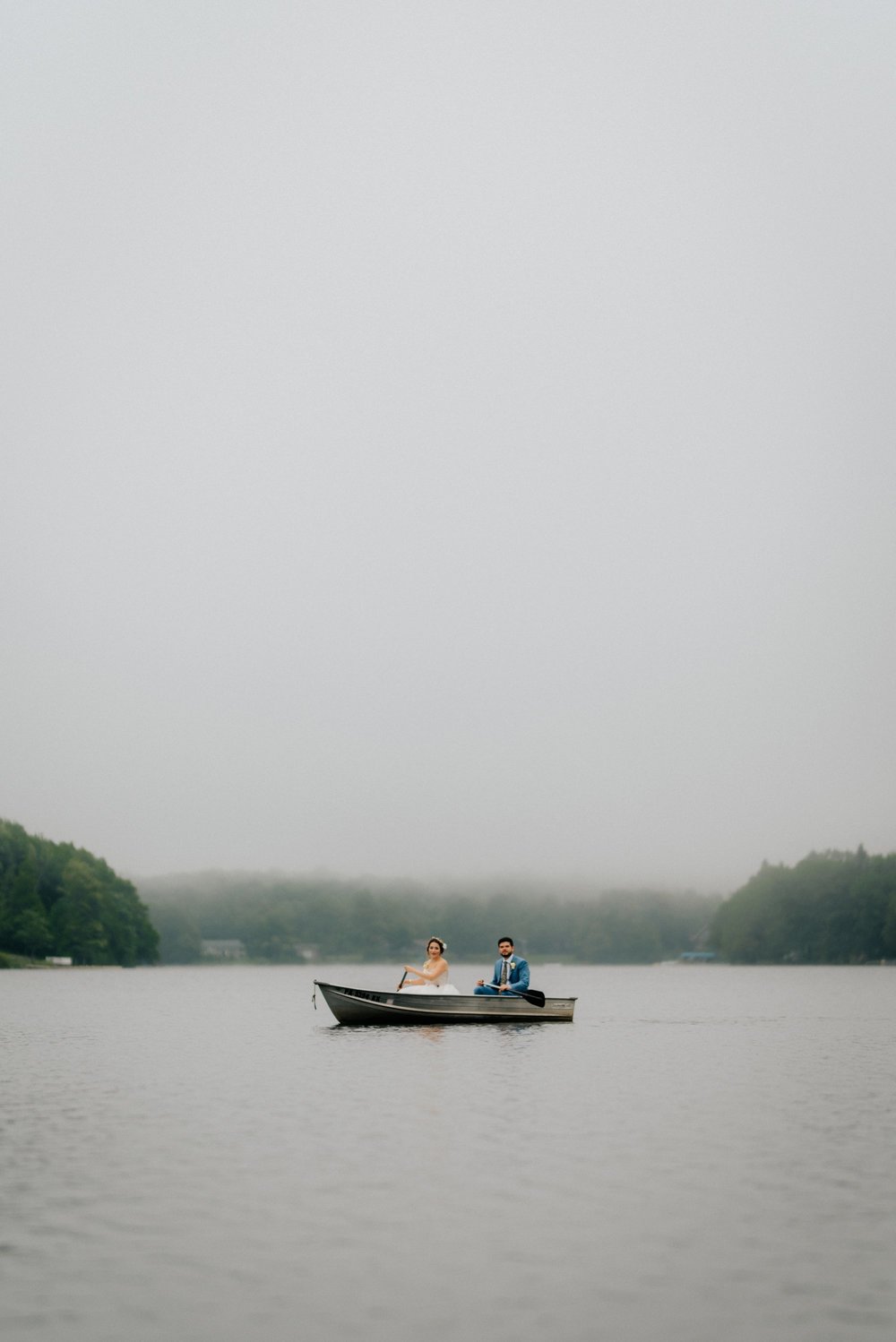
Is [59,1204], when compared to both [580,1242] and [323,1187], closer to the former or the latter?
[323,1187]

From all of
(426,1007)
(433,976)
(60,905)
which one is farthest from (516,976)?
(60,905)

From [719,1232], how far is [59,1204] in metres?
8.51

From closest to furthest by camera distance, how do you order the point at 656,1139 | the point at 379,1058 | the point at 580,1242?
the point at 580,1242
the point at 656,1139
the point at 379,1058

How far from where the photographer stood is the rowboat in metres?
50.9

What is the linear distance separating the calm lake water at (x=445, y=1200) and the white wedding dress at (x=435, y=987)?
264 inches

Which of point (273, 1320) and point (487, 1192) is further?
point (487, 1192)

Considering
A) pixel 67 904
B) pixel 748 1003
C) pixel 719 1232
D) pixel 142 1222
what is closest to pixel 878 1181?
pixel 719 1232

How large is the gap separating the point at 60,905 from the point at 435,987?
140m

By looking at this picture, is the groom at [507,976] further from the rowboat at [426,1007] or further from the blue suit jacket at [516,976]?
the rowboat at [426,1007]

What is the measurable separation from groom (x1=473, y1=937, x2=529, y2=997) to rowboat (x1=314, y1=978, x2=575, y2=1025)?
21.8 inches

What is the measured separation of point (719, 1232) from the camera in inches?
682

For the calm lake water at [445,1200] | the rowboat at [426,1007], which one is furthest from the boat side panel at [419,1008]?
the calm lake water at [445,1200]

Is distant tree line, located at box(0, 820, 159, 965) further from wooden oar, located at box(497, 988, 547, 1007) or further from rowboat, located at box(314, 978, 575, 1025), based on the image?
wooden oar, located at box(497, 988, 547, 1007)

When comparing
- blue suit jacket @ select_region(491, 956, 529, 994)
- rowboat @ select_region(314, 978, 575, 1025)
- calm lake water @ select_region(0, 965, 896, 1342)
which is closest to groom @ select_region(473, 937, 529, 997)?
blue suit jacket @ select_region(491, 956, 529, 994)
